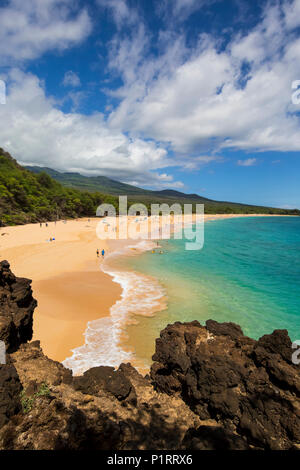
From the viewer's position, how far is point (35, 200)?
6303 centimetres

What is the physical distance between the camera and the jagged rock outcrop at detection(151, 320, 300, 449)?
14.1 feet

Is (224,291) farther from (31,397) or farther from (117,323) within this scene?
(31,397)

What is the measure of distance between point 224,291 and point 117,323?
1192cm

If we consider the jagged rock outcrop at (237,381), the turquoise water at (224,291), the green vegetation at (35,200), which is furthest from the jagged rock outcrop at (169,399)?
the green vegetation at (35,200)

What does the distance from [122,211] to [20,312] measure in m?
98.9

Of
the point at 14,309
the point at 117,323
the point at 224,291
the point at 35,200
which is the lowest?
the point at 224,291

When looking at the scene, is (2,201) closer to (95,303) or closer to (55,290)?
(55,290)

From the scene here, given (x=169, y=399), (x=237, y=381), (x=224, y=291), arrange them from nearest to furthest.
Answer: (x=237, y=381) < (x=169, y=399) < (x=224, y=291)

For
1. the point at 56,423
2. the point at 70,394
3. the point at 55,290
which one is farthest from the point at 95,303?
the point at 56,423

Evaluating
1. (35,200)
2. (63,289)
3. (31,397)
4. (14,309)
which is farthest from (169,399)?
(35,200)

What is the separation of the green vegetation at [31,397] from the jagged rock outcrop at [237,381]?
9.78ft

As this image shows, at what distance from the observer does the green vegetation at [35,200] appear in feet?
175
